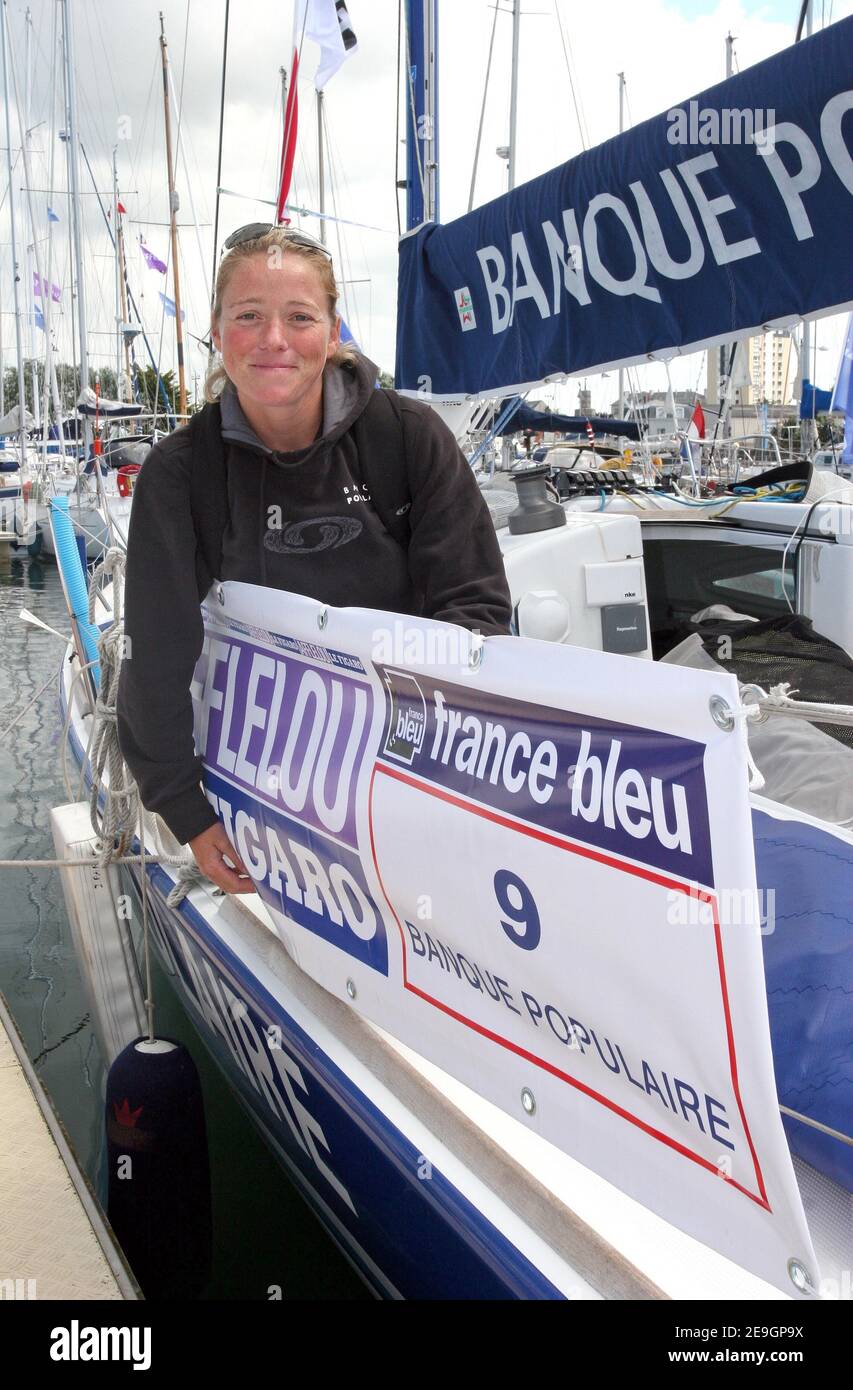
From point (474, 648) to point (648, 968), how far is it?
0.51m

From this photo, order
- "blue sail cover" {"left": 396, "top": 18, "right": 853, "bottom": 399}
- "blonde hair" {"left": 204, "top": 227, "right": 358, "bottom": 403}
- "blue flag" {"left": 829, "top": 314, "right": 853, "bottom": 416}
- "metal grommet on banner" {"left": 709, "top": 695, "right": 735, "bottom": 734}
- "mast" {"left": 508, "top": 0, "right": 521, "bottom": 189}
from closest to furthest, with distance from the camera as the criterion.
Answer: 1. "metal grommet on banner" {"left": 709, "top": 695, "right": 735, "bottom": 734}
2. "blonde hair" {"left": 204, "top": 227, "right": 358, "bottom": 403}
3. "blue sail cover" {"left": 396, "top": 18, "right": 853, "bottom": 399}
4. "blue flag" {"left": 829, "top": 314, "right": 853, "bottom": 416}
5. "mast" {"left": 508, "top": 0, "right": 521, "bottom": 189}

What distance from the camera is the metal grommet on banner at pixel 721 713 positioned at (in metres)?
1.13

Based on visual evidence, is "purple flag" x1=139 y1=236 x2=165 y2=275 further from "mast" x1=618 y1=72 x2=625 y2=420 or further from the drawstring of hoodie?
the drawstring of hoodie

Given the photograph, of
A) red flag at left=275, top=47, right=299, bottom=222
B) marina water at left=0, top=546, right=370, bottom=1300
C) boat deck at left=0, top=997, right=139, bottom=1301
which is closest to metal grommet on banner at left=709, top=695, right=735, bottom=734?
boat deck at left=0, top=997, right=139, bottom=1301

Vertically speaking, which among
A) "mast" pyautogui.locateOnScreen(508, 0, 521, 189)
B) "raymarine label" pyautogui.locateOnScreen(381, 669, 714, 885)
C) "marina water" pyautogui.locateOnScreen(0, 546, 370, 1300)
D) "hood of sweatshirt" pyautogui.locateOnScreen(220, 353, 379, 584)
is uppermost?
"mast" pyautogui.locateOnScreen(508, 0, 521, 189)

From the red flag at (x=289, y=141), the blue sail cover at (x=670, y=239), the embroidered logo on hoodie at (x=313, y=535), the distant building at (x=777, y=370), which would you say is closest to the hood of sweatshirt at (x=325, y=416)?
the embroidered logo on hoodie at (x=313, y=535)

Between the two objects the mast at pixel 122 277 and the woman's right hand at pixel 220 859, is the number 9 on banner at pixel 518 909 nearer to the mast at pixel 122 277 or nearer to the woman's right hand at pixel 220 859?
the woman's right hand at pixel 220 859

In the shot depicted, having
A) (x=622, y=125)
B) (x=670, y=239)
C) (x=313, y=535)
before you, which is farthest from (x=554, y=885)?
(x=622, y=125)

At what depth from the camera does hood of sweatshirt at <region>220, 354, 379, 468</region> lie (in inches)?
79.9

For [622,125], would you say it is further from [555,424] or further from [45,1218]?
[45,1218]

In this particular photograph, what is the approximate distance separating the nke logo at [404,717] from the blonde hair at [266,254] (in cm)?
83

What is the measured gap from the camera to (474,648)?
1.51 metres

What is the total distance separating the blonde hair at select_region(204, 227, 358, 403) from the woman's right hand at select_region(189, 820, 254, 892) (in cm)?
92
